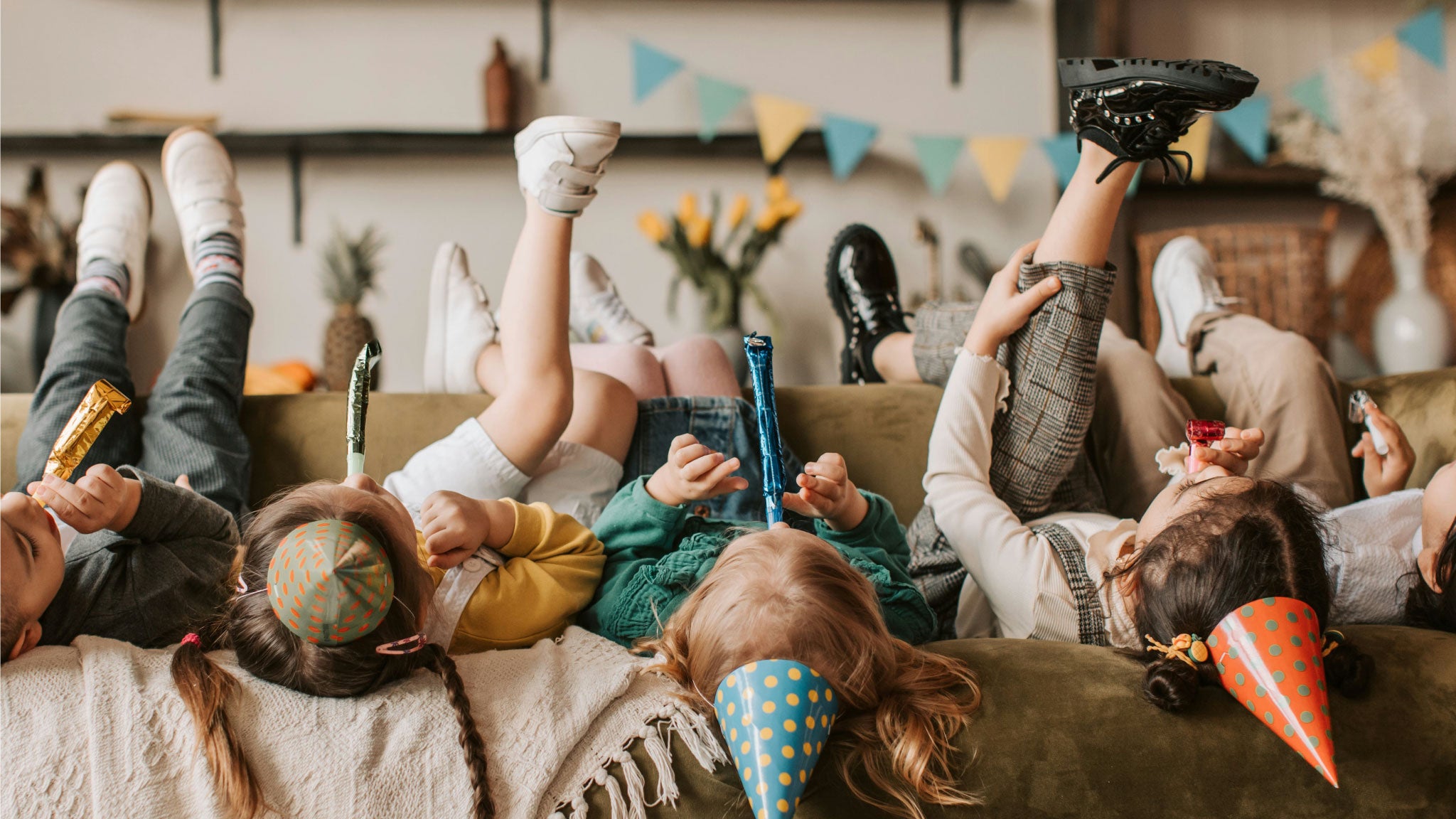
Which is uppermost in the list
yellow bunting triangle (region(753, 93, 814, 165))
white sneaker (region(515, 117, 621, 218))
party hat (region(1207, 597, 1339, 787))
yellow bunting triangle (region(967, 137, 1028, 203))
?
yellow bunting triangle (region(753, 93, 814, 165))

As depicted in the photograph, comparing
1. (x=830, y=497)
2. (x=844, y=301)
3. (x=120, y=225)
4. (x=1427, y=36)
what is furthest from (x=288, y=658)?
(x=1427, y=36)

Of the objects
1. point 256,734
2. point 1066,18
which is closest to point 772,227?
point 1066,18

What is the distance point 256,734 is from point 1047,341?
907mm

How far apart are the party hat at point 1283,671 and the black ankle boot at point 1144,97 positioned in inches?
18.6

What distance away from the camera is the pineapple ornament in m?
2.30

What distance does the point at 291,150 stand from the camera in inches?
97.6

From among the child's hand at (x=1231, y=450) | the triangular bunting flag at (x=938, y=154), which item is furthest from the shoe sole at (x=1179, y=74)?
the triangular bunting flag at (x=938, y=154)

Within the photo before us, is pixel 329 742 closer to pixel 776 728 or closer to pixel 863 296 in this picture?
pixel 776 728

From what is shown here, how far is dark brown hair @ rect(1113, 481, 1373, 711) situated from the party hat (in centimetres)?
2

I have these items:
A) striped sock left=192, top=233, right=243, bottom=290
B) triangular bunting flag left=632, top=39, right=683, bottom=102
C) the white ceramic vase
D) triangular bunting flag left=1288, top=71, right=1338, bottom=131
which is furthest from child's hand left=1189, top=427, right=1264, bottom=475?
triangular bunting flag left=1288, top=71, right=1338, bottom=131

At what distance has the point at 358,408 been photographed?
904mm

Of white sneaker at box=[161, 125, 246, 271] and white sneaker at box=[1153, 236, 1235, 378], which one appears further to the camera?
white sneaker at box=[1153, 236, 1235, 378]

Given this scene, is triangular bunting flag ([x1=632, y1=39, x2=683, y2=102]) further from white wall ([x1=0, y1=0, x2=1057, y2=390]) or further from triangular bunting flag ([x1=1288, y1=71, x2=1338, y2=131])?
triangular bunting flag ([x1=1288, y1=71, x2=1338, y2=131])

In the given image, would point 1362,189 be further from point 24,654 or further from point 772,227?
point 24,654
